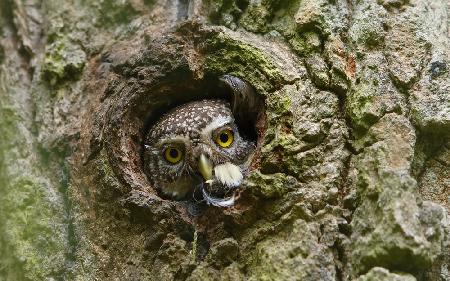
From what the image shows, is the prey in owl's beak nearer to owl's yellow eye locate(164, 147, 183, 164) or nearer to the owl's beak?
the owl's beak

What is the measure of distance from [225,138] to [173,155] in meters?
0.33

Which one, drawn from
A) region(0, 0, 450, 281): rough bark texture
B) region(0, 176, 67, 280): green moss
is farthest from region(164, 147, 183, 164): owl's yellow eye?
region(0, 176, 67, 280): green moss

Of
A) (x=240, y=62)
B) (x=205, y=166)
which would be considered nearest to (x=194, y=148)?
(x=205, y=166)

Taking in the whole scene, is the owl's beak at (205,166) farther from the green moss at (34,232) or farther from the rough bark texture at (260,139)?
the green moss at (34,232)

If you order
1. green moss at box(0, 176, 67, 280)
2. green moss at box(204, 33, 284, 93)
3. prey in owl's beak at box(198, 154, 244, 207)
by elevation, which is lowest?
green moss at box(0, 176, 67, 280)

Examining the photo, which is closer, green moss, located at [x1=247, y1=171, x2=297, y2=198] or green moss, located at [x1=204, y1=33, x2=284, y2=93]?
green moss, located at [x1=247, y1=171, x2=297, y2=198]

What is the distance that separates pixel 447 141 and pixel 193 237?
1.21m

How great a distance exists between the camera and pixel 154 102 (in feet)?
11.0

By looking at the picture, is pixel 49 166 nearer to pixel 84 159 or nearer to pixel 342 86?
pixel 84 159

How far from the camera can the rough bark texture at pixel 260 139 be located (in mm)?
2340

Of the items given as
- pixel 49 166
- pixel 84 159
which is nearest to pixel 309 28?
pixel 84 159

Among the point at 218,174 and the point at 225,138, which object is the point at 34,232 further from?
the point at 225,138

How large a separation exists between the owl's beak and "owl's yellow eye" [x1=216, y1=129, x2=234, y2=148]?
0.69ft

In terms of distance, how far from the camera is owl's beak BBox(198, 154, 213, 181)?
325cm
